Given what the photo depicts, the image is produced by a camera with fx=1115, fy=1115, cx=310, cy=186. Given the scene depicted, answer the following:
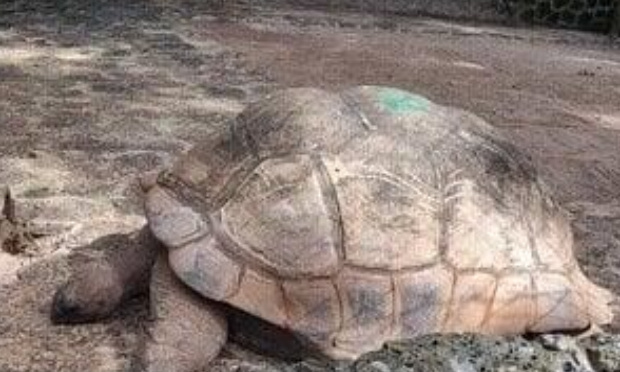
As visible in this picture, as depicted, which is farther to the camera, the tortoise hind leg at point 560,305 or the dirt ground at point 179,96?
the dirt ground at point 179,96

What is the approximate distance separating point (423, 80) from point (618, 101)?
1456 mm

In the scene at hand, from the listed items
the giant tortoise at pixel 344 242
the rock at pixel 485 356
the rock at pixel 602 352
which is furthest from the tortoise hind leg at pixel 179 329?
the rock at pixel 602 352

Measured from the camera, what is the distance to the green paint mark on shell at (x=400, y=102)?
3.49 m

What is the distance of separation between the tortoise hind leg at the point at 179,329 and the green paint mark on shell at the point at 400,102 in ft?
2.77

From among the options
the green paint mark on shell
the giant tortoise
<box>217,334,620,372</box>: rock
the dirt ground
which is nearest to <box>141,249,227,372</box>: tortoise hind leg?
the giant tortoise

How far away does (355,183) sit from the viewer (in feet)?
10.7

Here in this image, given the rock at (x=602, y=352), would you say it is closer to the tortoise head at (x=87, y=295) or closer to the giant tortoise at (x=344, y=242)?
the giant tortoise at (x=344, y=242)

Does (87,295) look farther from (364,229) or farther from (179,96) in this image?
(179,96)

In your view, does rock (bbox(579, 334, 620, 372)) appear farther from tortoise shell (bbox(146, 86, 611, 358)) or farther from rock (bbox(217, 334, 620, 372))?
tortoise shell (bbox(146, 86, 611, 358))

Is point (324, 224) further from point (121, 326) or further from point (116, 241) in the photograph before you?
point (116, 241)

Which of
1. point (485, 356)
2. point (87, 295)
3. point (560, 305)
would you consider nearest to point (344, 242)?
point (560, 305)

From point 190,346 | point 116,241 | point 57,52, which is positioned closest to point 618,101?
point 57,52

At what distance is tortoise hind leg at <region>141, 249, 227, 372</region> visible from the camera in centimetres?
309

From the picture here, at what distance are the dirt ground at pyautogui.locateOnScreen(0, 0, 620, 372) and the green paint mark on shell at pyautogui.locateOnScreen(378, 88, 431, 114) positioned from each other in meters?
1.03
